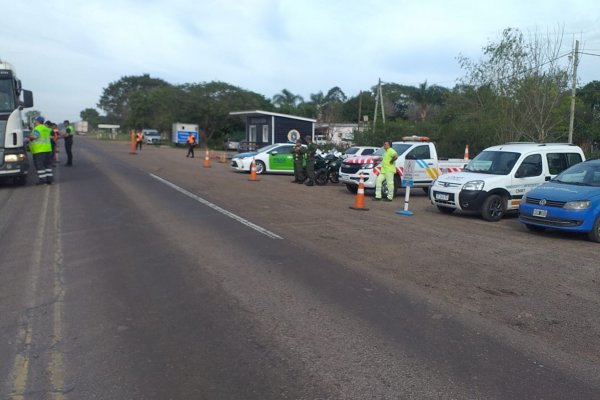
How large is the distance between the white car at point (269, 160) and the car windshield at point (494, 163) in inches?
470

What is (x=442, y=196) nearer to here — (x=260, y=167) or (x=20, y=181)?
(x=260, y=167)

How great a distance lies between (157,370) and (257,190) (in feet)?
44.4

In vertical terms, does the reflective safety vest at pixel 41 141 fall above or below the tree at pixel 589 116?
below

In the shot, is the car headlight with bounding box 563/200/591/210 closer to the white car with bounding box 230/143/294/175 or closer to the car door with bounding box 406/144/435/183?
the car door with bounding box 406/144/435/183

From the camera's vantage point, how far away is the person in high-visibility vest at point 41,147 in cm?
1636

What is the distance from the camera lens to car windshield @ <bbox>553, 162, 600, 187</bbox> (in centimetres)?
1109

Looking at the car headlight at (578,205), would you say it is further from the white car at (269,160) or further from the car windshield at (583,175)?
the white car at (269,160)

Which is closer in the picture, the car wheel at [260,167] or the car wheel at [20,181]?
the car wheel at [20,181]

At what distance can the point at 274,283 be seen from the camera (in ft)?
22.1

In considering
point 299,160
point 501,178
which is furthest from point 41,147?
point 501,178

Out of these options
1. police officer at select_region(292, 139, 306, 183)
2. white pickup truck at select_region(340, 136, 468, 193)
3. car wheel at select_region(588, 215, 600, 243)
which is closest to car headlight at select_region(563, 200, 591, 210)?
car wheel at select_region(588, 215, 600, 243)

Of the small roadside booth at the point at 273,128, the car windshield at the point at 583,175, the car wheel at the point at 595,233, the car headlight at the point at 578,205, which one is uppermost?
the small roadside booth at the point at 273,128

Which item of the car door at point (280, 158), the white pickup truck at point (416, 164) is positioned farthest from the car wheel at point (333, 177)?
the car door at point (280, 158)

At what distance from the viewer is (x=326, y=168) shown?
20938 mm
